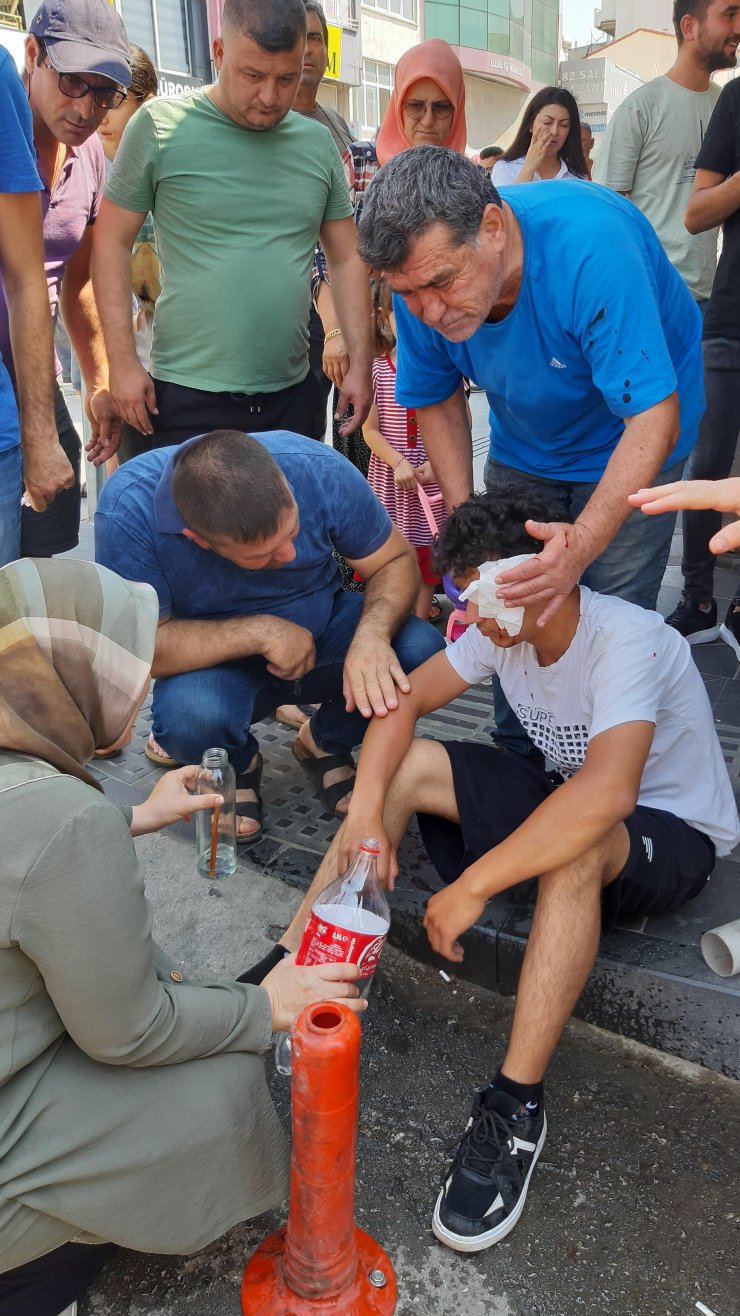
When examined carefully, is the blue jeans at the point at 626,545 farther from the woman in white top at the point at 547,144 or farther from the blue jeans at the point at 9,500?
the woman in white top at the point at 547,144

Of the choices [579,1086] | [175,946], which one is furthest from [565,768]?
[175,946]

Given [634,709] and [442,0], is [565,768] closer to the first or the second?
[634,709]

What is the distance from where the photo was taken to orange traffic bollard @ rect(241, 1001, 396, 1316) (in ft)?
4.93

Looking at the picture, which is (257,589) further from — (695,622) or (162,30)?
(162,30)

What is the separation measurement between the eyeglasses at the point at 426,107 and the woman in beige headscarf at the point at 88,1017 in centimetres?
326

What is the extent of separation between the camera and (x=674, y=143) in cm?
442

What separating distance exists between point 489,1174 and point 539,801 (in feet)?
2.89

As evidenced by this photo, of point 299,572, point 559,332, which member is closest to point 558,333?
point 559,332

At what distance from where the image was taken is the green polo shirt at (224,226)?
322 centimetres

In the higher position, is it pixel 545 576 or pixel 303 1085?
pixel 545 576

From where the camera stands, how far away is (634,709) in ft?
7.01

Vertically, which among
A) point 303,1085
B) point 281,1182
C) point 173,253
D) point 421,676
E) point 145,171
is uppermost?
point 145,171

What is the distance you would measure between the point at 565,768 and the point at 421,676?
462mm

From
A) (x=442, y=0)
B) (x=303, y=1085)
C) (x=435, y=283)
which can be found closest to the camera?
(x=303, y=1085)
